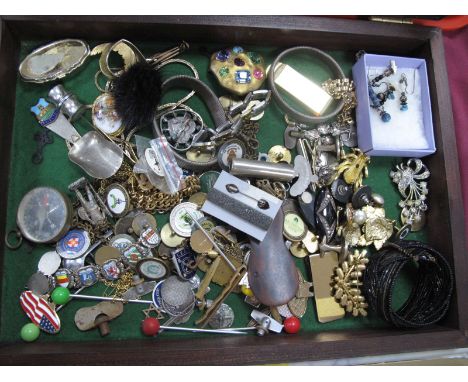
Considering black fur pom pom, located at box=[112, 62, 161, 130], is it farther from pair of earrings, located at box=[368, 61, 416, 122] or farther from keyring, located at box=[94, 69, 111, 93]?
pair of earrings, located at box=[368, 61, 416, 122]

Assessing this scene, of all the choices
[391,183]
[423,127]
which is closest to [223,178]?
[391,183]

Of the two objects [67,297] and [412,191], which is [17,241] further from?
[412,191]

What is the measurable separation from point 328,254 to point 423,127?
1.77 feet

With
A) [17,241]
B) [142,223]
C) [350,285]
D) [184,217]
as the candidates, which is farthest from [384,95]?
[17,241]

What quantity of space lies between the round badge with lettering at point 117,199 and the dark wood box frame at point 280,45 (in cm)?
31

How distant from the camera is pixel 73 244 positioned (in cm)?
142

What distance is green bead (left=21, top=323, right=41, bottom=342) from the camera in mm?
1344

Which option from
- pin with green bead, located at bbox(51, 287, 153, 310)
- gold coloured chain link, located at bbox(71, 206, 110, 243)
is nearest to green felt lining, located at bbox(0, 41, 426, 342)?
pin with green bead, located at bbox(51, 287, 153, 310)

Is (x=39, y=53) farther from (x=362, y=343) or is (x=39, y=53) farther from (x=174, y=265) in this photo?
(x=362, y=343)

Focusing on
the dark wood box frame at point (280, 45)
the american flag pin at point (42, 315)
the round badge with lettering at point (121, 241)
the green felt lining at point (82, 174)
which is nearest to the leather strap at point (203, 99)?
the green felt lining at point (82, 174)

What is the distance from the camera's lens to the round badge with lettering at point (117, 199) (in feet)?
4.72

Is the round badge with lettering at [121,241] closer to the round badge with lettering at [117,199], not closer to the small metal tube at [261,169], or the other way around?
the round badge with lettering at [117,199]

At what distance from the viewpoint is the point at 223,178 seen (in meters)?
1.40

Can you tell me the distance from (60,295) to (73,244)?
0.50 feet
